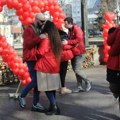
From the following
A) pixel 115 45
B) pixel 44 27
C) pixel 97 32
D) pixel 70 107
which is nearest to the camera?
pixel 115 45

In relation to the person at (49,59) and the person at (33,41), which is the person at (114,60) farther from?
the person at (33,41)

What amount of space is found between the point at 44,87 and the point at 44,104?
1.03 metres

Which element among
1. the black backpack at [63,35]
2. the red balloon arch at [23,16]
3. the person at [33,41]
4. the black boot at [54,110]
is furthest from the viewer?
the red balloon arch at [23,16]

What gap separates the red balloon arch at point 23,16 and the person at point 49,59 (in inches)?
83.1

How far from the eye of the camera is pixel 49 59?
6195 millimetres

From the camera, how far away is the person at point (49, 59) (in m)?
6.12

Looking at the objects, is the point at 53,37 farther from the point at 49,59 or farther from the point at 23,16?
the point at 23,16

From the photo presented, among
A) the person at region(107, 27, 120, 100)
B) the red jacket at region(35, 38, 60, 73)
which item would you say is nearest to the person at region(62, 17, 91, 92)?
the red jacket at region(35, 38, 60, 73)

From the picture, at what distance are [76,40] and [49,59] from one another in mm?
1916

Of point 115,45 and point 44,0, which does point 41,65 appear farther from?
point 44,0

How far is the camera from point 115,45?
18.0ft

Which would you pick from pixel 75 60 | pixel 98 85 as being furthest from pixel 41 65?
pixel 98 85

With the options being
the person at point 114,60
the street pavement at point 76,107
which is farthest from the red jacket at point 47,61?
the person at point 114,60

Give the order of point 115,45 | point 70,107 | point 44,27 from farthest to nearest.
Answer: point 70,107 → point 44,27 → point 115,45
